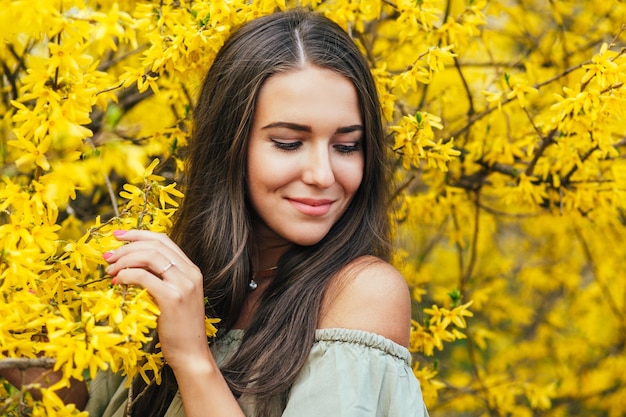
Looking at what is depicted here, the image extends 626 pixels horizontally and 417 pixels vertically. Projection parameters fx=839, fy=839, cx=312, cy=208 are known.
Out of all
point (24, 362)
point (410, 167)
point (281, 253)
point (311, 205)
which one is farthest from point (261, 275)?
point (410, 167)

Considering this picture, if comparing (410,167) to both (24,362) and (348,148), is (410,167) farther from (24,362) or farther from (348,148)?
(24,362)

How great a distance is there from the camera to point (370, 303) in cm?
175

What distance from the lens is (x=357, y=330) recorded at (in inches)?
67.1

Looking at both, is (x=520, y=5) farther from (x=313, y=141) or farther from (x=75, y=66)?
(x=75, y=66)

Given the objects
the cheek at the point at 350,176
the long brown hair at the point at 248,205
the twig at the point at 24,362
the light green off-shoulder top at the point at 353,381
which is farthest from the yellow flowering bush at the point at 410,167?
the cheek at the point at 350,176

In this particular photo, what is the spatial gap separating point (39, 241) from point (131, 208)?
0.28 metres

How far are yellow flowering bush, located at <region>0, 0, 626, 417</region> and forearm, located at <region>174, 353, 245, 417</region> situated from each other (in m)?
0.08

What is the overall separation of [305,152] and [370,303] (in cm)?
36

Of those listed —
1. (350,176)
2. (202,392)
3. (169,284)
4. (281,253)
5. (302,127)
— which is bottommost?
(202,392)

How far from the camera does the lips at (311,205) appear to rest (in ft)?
6.08

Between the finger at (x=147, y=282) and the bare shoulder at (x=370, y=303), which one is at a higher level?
the finger at (x=147, y=282)

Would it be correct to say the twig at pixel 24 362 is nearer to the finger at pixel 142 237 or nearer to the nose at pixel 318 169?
the finger at pixel 142 237

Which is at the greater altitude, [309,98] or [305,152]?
[309,98]

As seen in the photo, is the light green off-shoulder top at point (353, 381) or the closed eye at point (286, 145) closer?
the light green off-shoulder top at point (353, 381)
